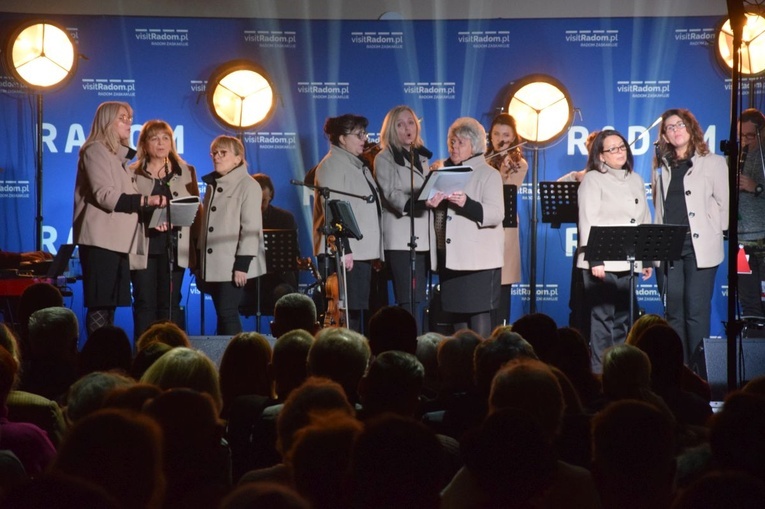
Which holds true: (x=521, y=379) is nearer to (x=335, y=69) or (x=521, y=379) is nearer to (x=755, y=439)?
(x=755, y=439)

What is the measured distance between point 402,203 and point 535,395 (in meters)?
5.98

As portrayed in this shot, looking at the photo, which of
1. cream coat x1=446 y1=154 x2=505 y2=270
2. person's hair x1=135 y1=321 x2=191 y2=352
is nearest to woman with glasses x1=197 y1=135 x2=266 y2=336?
cream coat x1=446 y1=154 x2=505 y2=270

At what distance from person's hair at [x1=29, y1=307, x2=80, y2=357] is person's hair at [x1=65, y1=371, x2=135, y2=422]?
1.39 meters

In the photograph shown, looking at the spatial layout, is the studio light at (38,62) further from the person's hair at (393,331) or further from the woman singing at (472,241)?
the person's hair at (393,331)

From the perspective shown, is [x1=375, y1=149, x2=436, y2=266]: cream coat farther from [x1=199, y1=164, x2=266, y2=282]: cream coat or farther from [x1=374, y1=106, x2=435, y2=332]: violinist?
[x1=199, y1=164, x2=266, y2=282]: cream coat

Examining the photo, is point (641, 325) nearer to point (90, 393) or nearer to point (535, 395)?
point (535, 395)

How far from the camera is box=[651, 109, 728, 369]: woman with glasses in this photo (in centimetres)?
886

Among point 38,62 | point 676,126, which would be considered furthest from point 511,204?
point 38,62

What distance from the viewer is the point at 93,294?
8516mm

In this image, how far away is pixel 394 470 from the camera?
2170 millimetres

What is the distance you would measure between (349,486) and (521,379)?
3.94 feet

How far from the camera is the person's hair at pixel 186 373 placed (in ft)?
12.0

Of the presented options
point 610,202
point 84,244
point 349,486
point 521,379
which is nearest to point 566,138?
point 610,202

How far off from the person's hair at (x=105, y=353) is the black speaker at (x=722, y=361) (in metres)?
4.49
